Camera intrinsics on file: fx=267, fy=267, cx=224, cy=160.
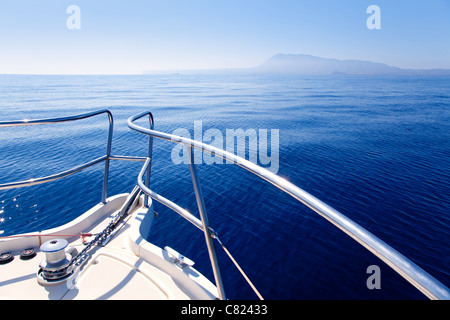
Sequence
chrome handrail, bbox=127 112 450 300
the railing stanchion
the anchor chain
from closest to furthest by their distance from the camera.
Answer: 1. chrome handrail, bbox=127 112 450 300
2. the railing stanchion
3. the anchor chain

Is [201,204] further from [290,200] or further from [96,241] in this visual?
[290,200]

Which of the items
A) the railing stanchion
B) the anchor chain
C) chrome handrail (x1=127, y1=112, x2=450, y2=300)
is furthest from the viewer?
the anchor chain

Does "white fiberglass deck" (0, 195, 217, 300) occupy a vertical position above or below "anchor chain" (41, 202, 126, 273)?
below

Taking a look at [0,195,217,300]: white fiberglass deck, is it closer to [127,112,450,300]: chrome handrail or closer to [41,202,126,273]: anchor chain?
[41,202,126,273]: anchor chain

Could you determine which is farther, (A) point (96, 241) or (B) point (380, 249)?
(A) point (96, 241)

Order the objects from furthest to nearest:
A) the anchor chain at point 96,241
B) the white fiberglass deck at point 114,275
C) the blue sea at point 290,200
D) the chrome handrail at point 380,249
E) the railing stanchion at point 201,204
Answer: the blue sea at point 290,200 → the anchor chain at point 96,241 → the white fiberglass deck at point 114,275 → the railing stanchion at point 201,204 → the chrome handrail at point 380,249

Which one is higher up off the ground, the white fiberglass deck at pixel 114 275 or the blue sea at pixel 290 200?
the white fiberglass deck at pixel 114 275

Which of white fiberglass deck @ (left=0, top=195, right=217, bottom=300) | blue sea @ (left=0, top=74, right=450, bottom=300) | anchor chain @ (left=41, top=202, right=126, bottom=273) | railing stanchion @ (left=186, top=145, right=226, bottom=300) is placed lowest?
blue sea @ (left=0, top=74, right=450, bottom=300)

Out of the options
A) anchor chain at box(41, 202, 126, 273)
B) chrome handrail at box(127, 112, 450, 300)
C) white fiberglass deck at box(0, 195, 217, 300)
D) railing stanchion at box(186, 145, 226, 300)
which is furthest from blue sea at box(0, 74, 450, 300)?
chrome handrail at box(127, 112, 450, 300)

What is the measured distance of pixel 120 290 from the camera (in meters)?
2.33

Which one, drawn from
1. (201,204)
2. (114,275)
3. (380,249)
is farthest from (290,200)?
(380,249)

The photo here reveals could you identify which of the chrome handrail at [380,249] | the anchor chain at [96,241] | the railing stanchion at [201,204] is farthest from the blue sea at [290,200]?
the chrome handrail at [380,249]

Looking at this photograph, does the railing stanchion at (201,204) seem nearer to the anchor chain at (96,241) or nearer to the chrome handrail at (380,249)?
the chrome handrail at (380,249)

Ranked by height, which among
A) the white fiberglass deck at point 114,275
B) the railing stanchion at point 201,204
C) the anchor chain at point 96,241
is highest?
the railing stanchion at point 201,204
